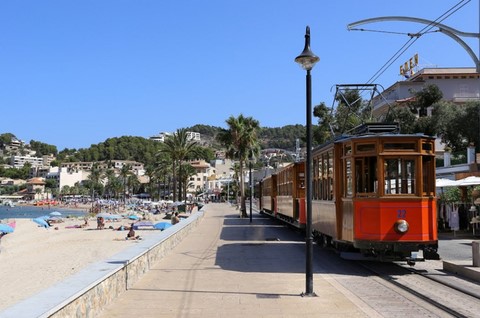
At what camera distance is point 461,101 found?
6444cm

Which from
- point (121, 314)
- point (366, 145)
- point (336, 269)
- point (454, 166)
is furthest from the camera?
point (454, 166)

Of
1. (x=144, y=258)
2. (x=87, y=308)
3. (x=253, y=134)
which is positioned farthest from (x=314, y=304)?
(x=253, y=134)

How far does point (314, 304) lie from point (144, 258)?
467 cm

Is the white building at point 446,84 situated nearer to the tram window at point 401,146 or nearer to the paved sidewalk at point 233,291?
the paved sidewalk at point 233,291

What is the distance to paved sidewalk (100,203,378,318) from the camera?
27.1ft

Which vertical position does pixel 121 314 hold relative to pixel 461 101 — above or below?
below

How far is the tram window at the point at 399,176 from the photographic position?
40.7 ft

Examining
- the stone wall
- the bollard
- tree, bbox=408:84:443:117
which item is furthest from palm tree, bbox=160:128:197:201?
the bollard

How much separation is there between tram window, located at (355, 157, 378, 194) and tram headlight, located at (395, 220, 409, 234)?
0.92m

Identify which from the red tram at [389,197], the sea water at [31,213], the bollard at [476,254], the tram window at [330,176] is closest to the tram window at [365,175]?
the red tram at [389,197]

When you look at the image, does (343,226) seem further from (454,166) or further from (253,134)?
(253,134)

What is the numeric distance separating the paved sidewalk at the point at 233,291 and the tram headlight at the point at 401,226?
1.92 m

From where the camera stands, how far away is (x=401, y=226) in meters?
12.1

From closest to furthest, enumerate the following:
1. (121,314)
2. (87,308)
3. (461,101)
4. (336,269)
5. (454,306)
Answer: (87,308), (121,314), (454,306), (336,269), (461,101)
